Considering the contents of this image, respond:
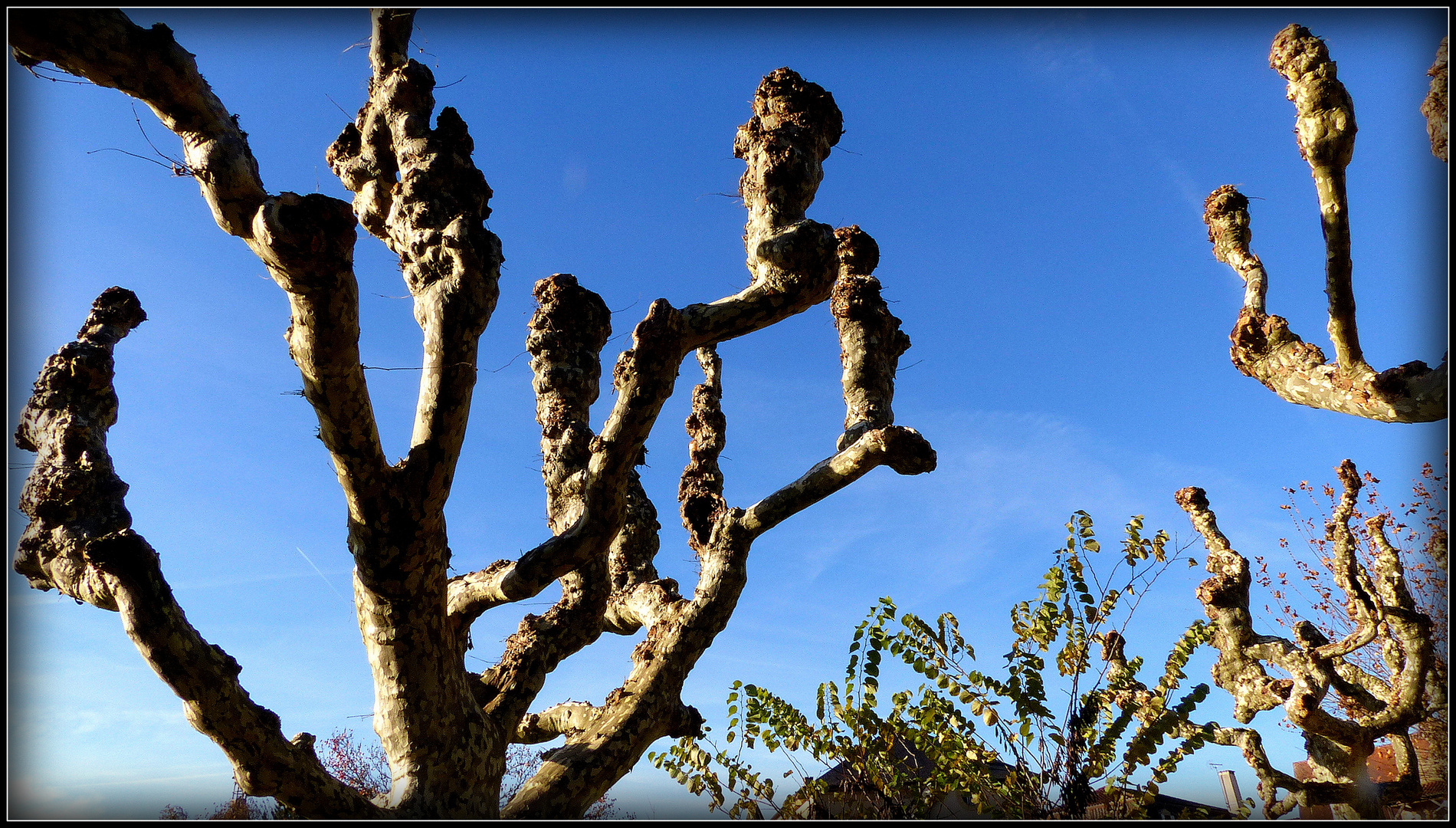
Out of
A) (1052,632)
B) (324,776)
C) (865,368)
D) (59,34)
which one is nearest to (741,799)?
(1052,632)

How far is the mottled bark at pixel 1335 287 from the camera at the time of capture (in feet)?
13.9

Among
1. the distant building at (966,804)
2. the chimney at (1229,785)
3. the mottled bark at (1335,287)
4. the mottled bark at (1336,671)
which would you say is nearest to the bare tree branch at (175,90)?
the distant building at (966,804)

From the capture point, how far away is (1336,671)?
8.58 m

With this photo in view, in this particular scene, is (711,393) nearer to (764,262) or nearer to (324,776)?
(764,262)

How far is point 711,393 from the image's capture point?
328 inches

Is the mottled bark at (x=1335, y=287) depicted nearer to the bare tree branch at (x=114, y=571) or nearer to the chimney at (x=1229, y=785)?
the bare tree branch at (x=114, y=571)

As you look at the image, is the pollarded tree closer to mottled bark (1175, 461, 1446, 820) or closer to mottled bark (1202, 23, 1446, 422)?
mottled bark (1202, 23, 1446, 422)

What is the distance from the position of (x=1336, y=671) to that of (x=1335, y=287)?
20.4ft

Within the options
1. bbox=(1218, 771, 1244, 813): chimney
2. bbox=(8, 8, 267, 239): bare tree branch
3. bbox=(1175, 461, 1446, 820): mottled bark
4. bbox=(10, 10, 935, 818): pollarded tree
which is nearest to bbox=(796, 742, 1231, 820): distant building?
bbox=(10, 10, 935, 818): pollarded tree

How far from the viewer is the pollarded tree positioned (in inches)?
136

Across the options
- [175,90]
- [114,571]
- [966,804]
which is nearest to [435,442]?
[114,571]

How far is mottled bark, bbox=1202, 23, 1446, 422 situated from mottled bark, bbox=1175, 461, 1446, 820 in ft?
15.3

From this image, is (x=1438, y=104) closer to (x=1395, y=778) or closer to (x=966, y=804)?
(x=966, y=804)

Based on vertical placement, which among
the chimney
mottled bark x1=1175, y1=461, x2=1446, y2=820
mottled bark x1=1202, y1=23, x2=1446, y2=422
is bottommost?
the chimney
